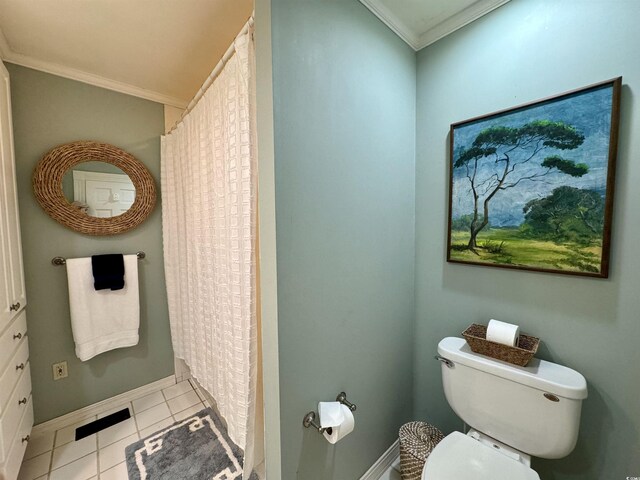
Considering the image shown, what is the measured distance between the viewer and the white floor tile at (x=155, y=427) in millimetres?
1571

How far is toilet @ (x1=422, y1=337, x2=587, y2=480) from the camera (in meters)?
0.89

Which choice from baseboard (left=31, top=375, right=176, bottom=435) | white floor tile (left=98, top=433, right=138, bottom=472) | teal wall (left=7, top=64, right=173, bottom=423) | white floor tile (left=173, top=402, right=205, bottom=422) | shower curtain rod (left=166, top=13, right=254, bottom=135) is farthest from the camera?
white floor tile (left=173, top=402, right=205, bottom=422)

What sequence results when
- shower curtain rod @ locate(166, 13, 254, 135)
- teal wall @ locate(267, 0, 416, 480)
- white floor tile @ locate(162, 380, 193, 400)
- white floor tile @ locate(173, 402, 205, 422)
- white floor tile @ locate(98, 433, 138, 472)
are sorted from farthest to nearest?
white floor tile @ locate(162, 380, 193, 400) → white floor tile @ locate(173, 402, 205, 422) → white floor tile @ locate(98, 433, 138, 472) → shower curtain rod @ locate(166, 13, 254, 135) → teal wall @ locate(267, 0, 416, 480)

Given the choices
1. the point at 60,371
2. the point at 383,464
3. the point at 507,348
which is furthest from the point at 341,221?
the point at 60,371

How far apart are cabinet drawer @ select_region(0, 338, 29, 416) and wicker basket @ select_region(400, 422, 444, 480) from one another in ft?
5.81

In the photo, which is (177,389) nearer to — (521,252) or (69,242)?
(69,242)

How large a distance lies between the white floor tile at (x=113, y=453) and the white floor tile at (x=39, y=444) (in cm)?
35

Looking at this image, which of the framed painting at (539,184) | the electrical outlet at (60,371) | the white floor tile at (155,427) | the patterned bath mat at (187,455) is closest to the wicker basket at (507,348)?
the framed painting at (539,184)

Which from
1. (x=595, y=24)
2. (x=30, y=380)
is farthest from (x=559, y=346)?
(x=30, y=380)

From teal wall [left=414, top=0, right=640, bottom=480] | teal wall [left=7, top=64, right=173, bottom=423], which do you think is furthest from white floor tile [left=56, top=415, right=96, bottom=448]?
teal wall [left=414, top=0, right=640, bottom=480]

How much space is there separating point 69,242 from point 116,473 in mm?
1397

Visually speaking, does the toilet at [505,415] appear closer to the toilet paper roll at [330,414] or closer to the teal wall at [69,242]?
the toilet paper roll at [330,414]

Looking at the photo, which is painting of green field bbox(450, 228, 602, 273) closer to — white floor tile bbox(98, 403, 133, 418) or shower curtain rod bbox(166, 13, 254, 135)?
shower curtain rod bbox(166, 13, 254, 135)

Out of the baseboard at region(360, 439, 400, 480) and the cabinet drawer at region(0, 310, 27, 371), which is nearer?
the cabinet drawer at region(0, 310, 27, 371)
